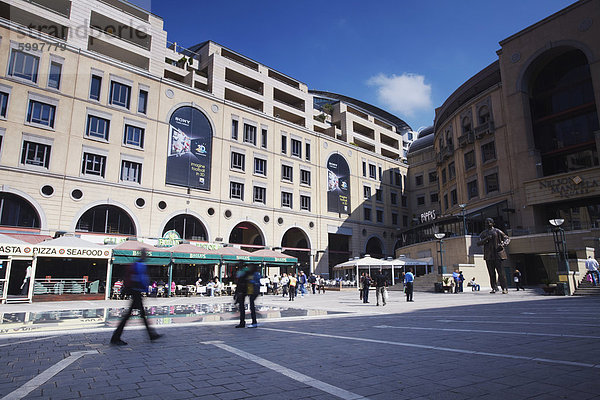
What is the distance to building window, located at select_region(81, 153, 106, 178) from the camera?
28.2 metres

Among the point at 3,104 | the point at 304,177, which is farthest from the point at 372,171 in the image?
the point at 3,104

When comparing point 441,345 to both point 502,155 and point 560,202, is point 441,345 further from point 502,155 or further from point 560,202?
→ point 502,155

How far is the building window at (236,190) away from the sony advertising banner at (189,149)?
269 cm

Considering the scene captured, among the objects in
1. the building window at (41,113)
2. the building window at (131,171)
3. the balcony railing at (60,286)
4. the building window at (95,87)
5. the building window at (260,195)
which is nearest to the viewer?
the balcony railing at (60,286)

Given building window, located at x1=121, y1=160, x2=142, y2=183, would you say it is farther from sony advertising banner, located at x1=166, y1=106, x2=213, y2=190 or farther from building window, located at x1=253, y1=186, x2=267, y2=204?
building window, located at x1=253, y1=186, x2=267, y2=204

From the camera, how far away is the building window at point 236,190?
36.5 metres

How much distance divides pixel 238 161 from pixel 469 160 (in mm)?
25928

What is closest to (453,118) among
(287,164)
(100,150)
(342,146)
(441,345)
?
(342,146)

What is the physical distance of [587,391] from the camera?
3.41 metres

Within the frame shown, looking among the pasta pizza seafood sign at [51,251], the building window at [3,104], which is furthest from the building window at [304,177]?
the building window at [3,104]

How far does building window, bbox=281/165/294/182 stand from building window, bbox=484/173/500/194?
20693 millimetres

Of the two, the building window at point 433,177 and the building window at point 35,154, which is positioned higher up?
the building window at point 433,177

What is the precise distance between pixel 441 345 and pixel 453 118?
4429 cm

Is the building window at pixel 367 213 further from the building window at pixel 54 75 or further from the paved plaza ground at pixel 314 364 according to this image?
the paved plaza ground at pixel 314 364
